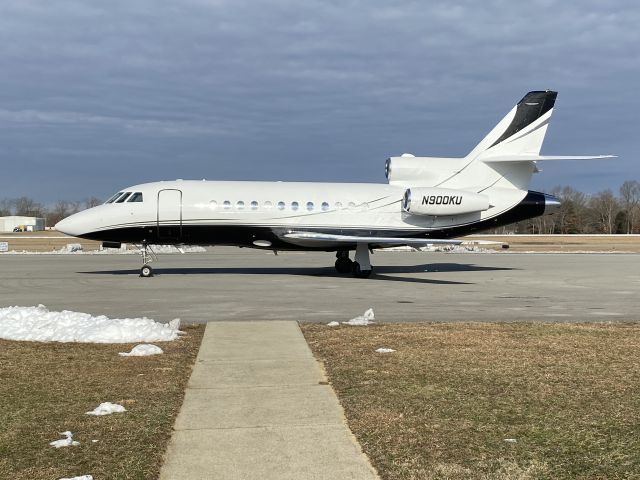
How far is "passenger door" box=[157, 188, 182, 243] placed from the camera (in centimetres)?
2127

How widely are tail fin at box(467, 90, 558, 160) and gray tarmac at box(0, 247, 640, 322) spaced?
473 cm

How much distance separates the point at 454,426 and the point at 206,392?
2.56m

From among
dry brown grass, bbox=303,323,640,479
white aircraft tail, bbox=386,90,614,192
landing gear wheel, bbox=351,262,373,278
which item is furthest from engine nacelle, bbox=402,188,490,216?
dry brown grass, bbox=303,323,640,479

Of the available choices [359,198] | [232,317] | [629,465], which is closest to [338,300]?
[232,317]

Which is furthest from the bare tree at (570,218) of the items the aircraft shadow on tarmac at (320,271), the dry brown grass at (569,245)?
the aircraft shadow on tarmac at (320,271)

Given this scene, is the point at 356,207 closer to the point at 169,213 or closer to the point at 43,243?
the point at 169,213

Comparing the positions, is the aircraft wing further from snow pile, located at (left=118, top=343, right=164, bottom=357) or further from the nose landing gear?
snow pile, located at (left=118, top=343, right=164, bottom=357)

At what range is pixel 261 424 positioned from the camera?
5402 millimetres

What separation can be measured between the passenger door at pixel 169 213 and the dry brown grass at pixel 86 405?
12442mm

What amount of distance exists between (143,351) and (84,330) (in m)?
1.78

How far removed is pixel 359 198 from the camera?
893 inches

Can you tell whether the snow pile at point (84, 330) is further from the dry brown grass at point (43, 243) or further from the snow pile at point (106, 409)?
the dry brown grass at point (43, 243)

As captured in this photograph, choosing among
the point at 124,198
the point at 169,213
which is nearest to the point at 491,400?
the point at 169,213

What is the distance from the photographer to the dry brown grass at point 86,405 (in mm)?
4504
